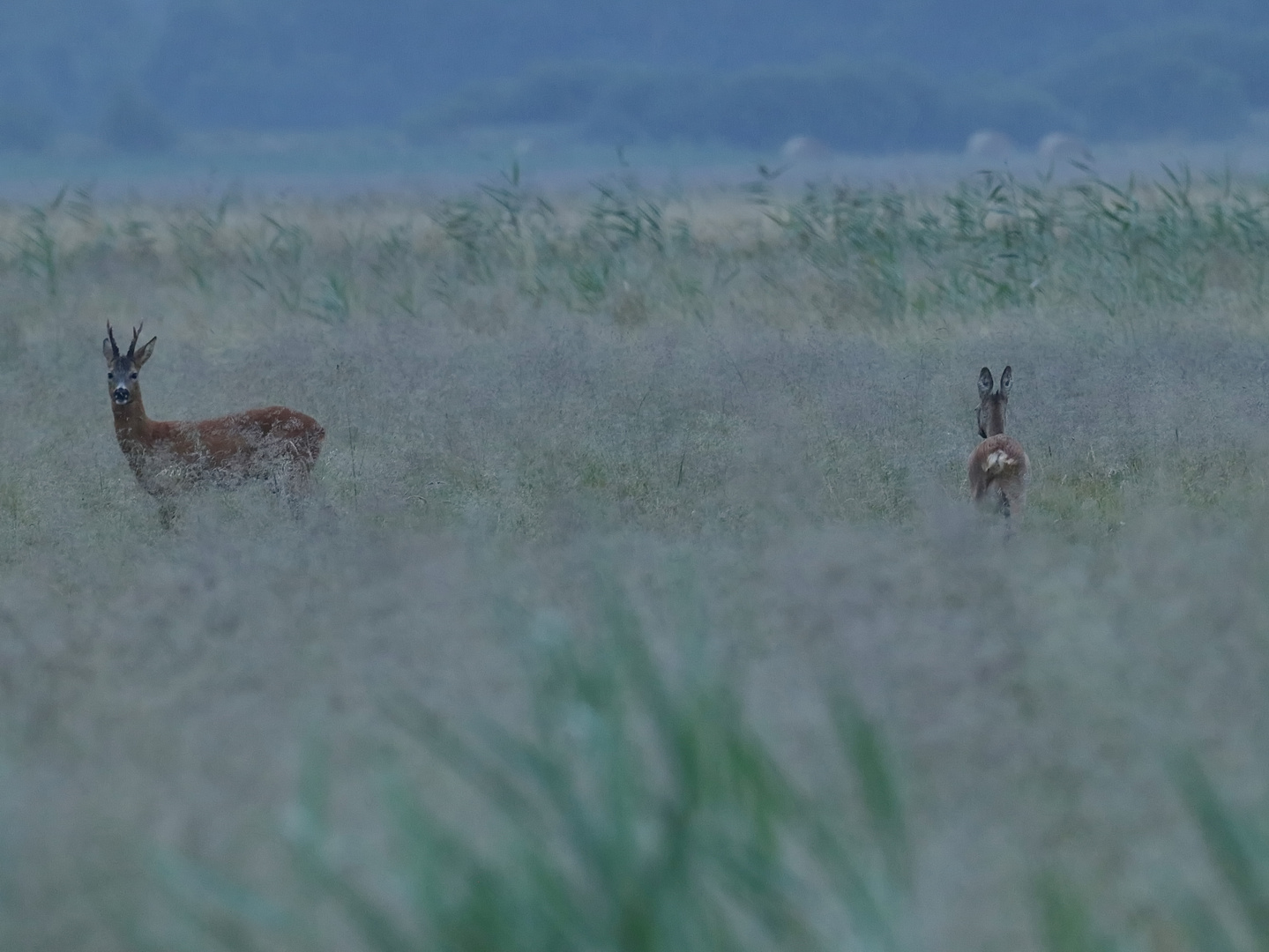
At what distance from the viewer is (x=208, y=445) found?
6.79 meters

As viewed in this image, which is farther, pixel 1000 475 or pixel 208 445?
pixel 208 445

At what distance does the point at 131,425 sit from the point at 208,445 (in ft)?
1.22

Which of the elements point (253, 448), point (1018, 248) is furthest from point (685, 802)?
point (1018, 248)

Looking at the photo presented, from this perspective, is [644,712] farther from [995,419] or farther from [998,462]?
[995,419]

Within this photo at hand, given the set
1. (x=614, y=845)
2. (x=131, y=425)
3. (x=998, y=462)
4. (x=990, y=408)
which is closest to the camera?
(x=614, y=845)

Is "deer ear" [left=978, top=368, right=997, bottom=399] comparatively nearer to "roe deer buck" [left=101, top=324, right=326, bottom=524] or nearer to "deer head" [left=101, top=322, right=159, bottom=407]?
"roe deer buck" [left=101, top=324, right=326, bottom=524]

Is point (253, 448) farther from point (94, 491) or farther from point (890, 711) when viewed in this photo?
point (890, 711)

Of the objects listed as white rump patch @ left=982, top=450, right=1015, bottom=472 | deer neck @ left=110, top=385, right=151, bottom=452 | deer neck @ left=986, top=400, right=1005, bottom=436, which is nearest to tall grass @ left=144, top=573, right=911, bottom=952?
white rump patch @ left=982, top=450, right=1015, bottom=472

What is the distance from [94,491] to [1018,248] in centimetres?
806

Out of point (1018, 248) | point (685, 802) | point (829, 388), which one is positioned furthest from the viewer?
point (1018, 248)

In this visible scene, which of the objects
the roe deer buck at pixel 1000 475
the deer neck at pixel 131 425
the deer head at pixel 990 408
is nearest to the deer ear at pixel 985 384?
the deer head at pixel 990 408

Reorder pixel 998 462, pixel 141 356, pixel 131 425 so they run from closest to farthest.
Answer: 1. pixel 998 462
2. pixel 131 425
3. pixel 141 356

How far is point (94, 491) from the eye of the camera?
6.89m

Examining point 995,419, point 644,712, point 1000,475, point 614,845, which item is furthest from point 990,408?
point 614,845
